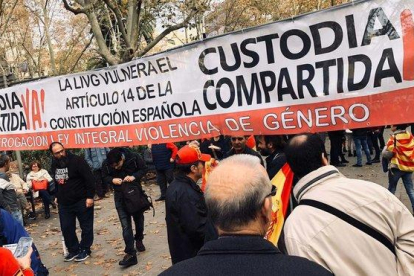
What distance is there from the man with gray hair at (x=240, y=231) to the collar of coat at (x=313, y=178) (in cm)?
57

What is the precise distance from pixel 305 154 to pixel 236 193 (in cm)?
84

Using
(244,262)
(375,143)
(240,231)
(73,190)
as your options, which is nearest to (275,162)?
(240,231)

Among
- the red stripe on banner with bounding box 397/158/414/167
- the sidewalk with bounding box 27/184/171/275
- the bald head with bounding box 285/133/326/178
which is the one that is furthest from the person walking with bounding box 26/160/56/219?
the bald head with bounding box 285/133/326/178

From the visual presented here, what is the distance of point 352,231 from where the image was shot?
194 centimetres

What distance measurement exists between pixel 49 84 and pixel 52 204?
5906mm

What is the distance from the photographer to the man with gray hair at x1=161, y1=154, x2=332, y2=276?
4.44 feet

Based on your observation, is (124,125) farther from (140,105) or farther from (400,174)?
(400,174)

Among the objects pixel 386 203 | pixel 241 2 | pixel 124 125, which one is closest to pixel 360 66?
pixel 386 203

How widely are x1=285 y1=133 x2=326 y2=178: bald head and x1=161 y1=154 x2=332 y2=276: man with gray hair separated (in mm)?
636

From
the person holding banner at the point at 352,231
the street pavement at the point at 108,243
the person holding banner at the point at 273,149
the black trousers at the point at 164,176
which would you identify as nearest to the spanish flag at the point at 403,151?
the street pavement at the point at 108,243

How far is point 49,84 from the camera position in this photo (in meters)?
4.78

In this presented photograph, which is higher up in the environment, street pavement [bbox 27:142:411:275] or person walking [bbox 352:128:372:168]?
person walking [bbox 352:128:372:168]

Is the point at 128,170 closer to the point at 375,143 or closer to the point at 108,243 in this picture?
the point at 108,243

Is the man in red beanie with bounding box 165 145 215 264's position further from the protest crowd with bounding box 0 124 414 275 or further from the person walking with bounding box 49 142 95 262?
the person walking with bounding box 49 142 95 262
